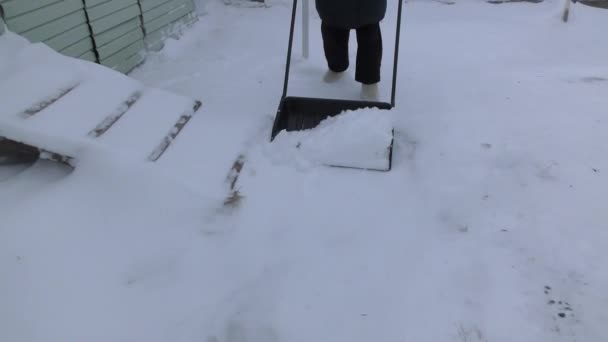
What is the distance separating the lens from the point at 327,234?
175cm

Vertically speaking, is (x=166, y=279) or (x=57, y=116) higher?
(x=57, y=116)

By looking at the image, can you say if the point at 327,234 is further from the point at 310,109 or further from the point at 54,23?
the point at 54,23

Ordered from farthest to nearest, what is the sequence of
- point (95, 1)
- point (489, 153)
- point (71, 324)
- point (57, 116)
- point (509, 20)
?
point (509, 20) < point (95, 1) < point (489, 153) < point (57, 116) < point (71, 324)

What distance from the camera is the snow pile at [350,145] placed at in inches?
84.7

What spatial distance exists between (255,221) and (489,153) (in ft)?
3.76

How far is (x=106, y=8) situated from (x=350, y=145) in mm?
1742

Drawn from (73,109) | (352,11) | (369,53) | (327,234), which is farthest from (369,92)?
(73,109)

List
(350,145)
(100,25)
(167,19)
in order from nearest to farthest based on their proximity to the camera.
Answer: (350,145) → (100,25) → (167,19)

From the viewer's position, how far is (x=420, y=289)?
1521 mm

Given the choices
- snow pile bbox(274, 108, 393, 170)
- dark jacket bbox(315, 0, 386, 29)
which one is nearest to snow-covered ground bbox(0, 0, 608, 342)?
snow pile bbox(274, 108, 393, 170)

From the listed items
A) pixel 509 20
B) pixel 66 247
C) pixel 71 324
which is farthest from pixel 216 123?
pixel 509 20

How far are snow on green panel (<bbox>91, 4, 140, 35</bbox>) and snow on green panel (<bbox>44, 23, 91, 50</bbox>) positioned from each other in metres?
0.07

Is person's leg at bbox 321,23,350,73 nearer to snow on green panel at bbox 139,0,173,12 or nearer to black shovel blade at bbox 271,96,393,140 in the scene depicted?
black shovel blade at bbox 271,96,393,140

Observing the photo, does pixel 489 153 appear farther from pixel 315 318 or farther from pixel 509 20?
pixel 509 20
